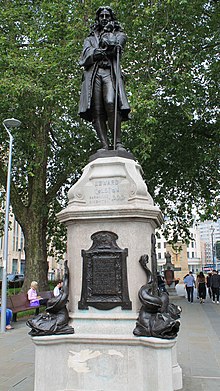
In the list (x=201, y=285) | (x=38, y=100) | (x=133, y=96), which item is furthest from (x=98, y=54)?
(x=201, y=285)

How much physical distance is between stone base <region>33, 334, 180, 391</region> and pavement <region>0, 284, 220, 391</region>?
2.37 feet

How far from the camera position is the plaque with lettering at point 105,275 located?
514 cm

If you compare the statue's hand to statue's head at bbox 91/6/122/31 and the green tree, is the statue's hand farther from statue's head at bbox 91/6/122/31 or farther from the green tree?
the green tree

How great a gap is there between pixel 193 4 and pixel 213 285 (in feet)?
40.7

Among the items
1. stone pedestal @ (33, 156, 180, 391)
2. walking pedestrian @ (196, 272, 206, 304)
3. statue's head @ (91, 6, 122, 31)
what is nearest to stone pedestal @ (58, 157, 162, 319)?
stone pedestal @ (33, 156, 180, 391)

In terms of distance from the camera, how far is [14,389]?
17.7ft

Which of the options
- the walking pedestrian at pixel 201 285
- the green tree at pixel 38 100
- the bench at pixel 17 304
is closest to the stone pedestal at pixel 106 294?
the bench at pixel 17 304

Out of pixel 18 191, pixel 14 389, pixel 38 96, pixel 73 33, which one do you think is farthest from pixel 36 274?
pixel 14 389

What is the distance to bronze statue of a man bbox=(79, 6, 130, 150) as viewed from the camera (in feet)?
20.1

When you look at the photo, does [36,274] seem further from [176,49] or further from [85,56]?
[85,56]

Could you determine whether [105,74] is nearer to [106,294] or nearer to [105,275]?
[105,275]

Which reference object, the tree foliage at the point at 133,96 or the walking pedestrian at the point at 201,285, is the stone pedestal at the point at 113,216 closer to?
the tree foliage at the point at 133,96

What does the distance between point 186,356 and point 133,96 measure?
26.7ft

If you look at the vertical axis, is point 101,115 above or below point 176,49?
below
